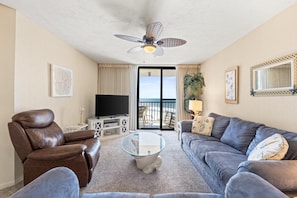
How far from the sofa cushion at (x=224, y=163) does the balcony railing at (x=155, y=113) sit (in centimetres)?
408

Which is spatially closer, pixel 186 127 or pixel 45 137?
pixel 45 137

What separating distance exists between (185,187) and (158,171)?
0.58m

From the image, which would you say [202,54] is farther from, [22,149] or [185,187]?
[22,149]

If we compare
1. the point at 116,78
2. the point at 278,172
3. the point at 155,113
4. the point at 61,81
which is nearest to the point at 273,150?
the point at 278,172

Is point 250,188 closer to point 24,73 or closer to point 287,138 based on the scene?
point 287,138

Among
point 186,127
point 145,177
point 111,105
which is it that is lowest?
point 145,177

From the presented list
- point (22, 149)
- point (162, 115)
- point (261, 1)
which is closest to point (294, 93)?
point (261, 1)

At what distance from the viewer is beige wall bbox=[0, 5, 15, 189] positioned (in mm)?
2289

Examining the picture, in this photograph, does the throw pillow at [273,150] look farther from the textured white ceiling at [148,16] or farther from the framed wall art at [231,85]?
the framed wall art at [231,85]

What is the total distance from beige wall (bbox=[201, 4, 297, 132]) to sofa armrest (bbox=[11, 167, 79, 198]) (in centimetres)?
A: 249

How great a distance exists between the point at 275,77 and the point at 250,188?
1.98 meters

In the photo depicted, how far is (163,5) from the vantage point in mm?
2186

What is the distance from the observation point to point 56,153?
2123mm

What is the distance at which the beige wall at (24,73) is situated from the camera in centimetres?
231
